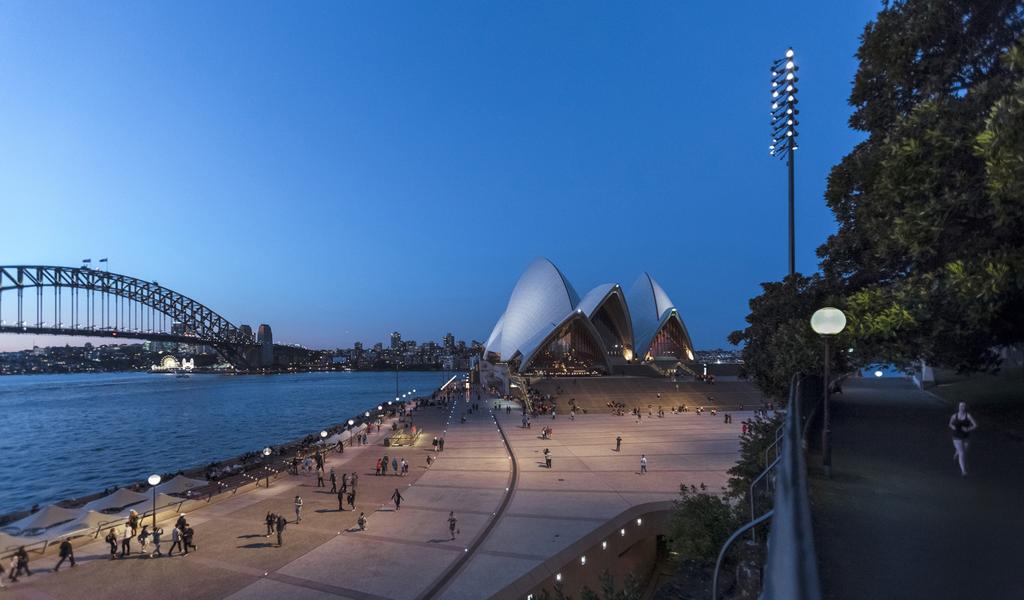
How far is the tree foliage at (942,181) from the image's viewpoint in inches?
155

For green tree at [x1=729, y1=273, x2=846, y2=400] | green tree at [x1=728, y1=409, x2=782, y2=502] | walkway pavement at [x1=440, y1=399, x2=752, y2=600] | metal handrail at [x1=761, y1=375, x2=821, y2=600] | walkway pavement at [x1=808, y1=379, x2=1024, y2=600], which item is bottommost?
walkway pavement at [x1=440, y1=399, x2=752, y2=600]

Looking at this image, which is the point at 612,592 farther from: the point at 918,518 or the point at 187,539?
the point at 187,539

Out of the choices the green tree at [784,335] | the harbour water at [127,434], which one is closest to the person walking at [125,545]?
the green tree at [784,335]

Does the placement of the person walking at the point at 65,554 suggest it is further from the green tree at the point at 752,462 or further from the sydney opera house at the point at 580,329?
the sydney opera house at the point at 580,329

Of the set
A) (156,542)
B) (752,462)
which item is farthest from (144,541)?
(752,462)

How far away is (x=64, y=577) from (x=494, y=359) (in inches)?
1989

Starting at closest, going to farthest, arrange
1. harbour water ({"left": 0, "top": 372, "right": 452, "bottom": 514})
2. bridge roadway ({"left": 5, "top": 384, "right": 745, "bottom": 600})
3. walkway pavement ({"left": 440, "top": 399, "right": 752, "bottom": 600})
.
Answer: bridge roadway ({"left": 5, "top": 384, "right": 745, "bottom": 600})
walkway pavement ({"left": 440, "top": 399, "right": 752, "bottom": 600})
harbour water ({"left": 0, "top": 372, "right": 452, "bottom": 514})

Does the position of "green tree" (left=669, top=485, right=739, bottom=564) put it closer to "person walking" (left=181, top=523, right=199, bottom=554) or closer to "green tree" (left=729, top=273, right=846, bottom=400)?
"green tree" (left=729, top=273, right=846, bottom=400)

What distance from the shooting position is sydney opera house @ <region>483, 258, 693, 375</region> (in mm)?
52938

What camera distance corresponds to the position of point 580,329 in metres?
53.2

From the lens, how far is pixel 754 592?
4254mm

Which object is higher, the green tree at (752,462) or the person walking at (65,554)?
the green tree at (752,462)

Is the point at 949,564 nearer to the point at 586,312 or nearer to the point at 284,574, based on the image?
the point at 284,574

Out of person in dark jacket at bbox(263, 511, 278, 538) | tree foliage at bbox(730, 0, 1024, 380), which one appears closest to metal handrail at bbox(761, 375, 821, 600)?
tree foliage at bbox(730, 0, 1024, 380)
